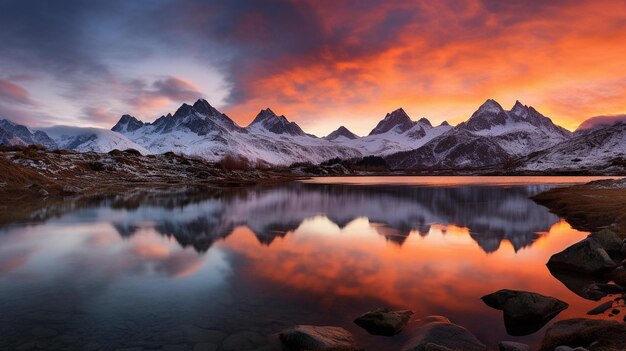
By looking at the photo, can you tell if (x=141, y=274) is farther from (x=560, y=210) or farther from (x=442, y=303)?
(x=560, y=210)

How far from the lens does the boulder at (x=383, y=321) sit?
16906 mm

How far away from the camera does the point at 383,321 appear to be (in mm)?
17234

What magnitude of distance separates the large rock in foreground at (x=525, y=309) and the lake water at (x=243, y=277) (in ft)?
1.64

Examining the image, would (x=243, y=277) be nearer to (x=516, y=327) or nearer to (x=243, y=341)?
(x=243, y=341)

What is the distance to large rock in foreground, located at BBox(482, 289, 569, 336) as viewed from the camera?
1775cm

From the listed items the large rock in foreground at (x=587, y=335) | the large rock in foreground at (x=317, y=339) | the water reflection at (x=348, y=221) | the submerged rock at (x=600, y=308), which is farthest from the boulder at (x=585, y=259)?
the large rock in foreground at (x=317, y=339)

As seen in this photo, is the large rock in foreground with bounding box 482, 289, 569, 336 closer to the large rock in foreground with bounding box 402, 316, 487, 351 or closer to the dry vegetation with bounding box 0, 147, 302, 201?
the large rock in foreground with bounding box 402, 316, 487, 351

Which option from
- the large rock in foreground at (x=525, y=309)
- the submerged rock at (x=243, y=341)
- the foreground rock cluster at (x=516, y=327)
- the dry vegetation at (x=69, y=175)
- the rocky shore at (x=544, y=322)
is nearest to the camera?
the foreground rock cluster at (x=516, y=327)

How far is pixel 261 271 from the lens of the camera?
88.6 feet

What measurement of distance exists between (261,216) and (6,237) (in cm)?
3069

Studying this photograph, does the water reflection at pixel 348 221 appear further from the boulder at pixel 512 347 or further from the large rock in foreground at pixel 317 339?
the boulder at pixel 512 347

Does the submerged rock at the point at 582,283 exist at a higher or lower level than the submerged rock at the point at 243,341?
higher

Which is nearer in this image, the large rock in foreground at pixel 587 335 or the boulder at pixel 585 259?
the large rock in foreground at pixel 587 335

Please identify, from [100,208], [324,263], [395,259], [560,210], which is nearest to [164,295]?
[324,263]
